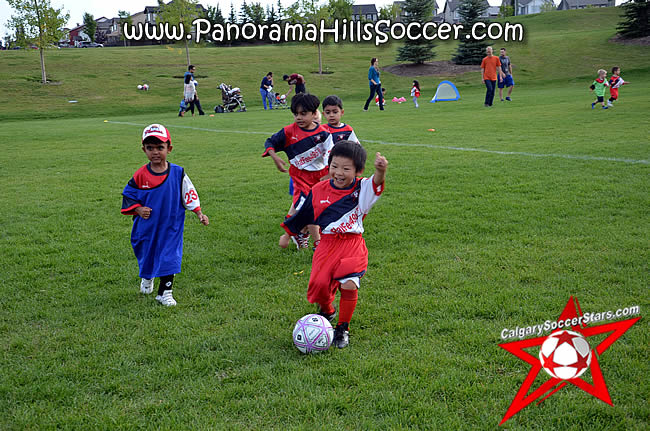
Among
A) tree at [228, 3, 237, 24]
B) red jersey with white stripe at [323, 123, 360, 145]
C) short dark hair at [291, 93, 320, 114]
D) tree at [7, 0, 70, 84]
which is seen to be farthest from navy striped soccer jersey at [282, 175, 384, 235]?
tree at [228, 3, 237, 24]

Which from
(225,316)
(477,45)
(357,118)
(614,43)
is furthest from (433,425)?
(614,43)

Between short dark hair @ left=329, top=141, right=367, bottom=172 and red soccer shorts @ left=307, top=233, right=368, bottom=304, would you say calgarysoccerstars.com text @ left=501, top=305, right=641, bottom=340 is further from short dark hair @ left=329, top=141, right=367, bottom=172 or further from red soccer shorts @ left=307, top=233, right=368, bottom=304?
short dark hair @ left=329, top=141, right=367, bottom=172

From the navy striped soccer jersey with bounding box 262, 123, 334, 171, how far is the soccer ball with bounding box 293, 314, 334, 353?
2.75 m

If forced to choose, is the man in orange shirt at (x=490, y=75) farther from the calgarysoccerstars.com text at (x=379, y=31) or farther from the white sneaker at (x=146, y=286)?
the calgarysoccerstars.com text at (x=379, y=31)

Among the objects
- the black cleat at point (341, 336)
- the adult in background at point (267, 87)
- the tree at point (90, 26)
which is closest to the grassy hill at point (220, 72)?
the adult in background at point (267, 87)

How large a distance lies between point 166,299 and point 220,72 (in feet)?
134

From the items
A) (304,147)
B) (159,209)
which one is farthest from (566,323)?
(159,209)

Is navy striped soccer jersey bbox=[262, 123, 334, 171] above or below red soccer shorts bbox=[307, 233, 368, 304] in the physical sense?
above

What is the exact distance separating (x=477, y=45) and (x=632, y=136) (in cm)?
3625

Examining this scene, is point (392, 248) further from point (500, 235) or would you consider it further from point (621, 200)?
point (621, 200)

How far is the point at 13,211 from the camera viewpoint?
816 cm

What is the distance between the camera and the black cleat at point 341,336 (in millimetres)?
3846

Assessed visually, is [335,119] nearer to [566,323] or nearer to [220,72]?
[566,323]

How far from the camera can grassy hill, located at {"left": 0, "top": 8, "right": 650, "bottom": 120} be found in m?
32.4
